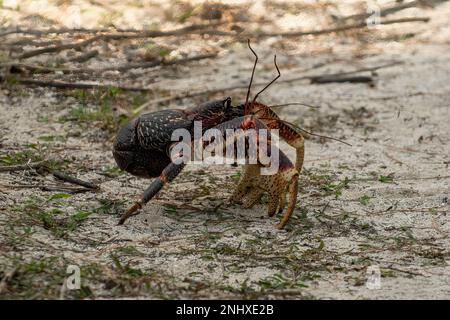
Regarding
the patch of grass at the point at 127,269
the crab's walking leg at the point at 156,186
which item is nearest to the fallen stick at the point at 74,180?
the crab's walking leg at the point at 156,186

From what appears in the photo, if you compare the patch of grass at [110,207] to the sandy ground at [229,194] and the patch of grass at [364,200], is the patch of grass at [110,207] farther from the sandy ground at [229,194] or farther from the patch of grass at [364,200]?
the patch of grass at [364,200]

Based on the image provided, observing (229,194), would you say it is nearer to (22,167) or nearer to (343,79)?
(22,167)

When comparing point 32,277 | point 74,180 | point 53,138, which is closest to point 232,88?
point 53,138

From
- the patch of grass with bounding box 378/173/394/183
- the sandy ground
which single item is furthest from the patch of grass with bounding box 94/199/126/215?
the patch of grass with bounding box 378/173/394/183

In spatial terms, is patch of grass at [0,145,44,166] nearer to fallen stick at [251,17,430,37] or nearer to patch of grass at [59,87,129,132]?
patch of grass at [59,87,129,132]

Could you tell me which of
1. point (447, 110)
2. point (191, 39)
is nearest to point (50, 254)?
point (447, 110)
